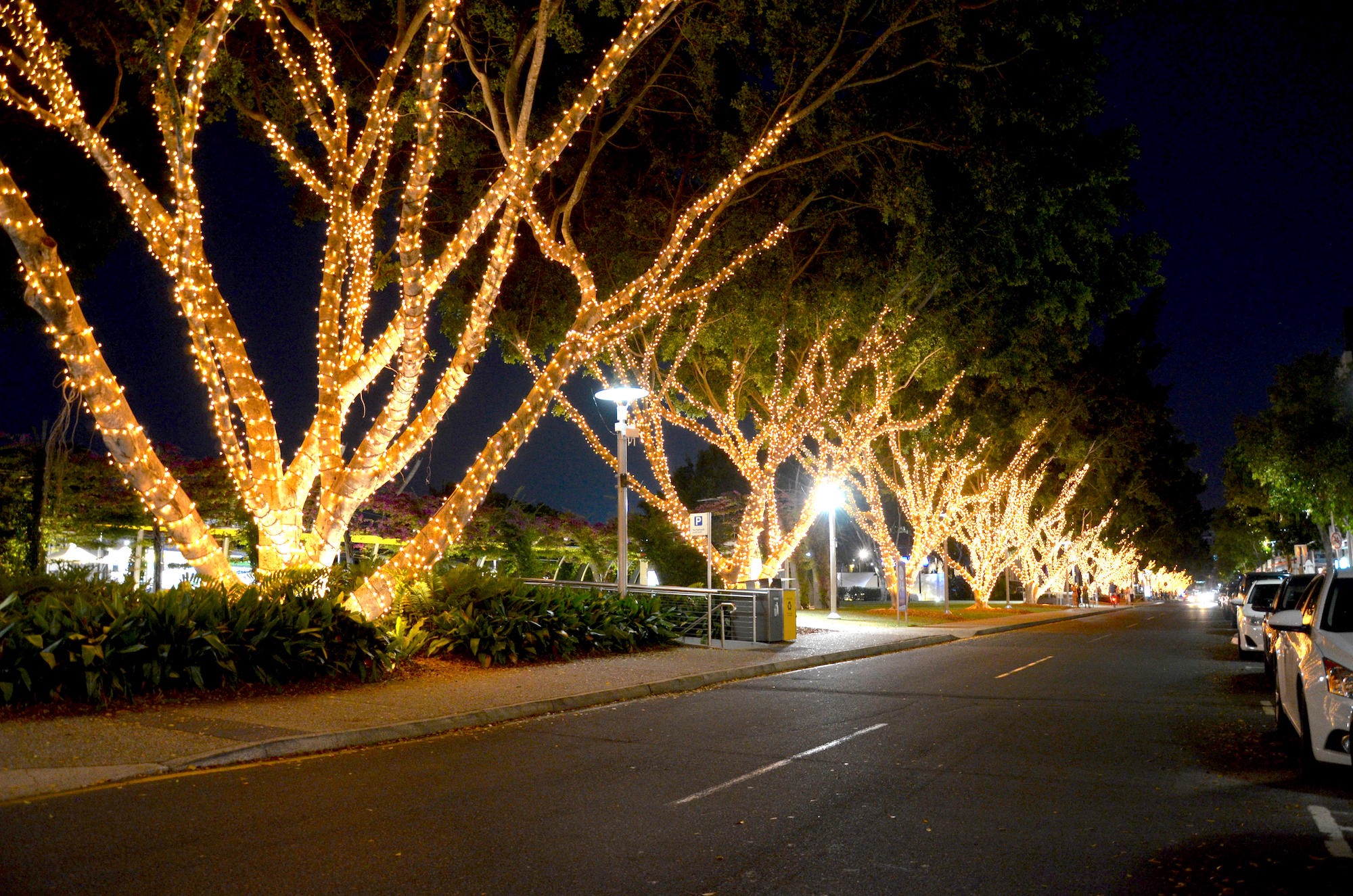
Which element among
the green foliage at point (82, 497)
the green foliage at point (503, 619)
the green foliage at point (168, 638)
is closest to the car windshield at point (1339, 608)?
the green foliage at point (168, 638)

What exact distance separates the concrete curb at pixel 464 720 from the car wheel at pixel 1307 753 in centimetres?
771

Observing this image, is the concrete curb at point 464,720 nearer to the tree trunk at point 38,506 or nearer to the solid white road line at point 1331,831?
the solid white road line at point 1331,831

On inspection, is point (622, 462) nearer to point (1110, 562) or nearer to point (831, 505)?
point (831, 505)

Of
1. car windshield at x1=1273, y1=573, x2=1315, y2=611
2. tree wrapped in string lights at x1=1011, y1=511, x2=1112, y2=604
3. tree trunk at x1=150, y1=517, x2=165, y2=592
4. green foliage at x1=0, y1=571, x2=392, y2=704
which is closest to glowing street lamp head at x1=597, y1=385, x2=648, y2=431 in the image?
→ green foliage at x1=0, y1=571, x2=392, y2=704

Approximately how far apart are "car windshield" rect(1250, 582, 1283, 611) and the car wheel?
1179 centimetres

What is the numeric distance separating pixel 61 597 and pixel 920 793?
9.93m

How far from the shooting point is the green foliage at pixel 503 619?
1633 cm

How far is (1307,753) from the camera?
26.9 feet

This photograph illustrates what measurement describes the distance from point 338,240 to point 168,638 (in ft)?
22.3

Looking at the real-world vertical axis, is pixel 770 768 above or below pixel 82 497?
below

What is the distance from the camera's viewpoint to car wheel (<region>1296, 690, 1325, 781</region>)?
805cm

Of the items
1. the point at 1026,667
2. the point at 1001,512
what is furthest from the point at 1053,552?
the point at 1026,667

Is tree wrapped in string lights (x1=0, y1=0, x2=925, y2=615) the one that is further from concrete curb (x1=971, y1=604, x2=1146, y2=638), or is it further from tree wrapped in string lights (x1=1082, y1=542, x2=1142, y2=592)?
tree wrapped in string lights (x1=1082, y1=542, x2=1142, y2=592)

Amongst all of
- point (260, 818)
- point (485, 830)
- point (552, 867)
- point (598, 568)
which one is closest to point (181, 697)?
point (260, 818)
